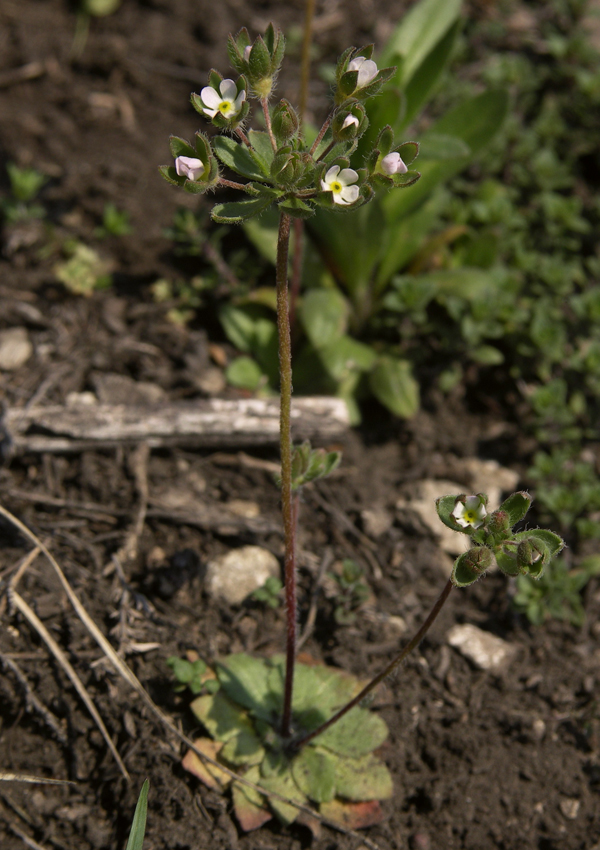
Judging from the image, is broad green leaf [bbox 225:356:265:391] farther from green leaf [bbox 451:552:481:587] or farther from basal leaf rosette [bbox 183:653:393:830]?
green leaf [bbox 451:552:481:587]

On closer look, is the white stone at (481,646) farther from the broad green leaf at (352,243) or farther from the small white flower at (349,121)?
the small white flower at (349,121)

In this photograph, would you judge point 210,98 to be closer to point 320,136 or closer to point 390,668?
point 320,136

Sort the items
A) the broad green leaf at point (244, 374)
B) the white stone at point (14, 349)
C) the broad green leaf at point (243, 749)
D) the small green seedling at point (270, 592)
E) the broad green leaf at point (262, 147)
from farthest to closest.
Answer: the broad green leaf at point (244, 374), the white stone at point (14, 349), the small green seedling at point (270, 592), the broad green leaf at point (243, 749), the broad green leaf at point (262, 147)

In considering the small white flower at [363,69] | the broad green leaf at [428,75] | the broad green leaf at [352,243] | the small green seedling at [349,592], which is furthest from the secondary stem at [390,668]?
the broad green leaf at [428,75]

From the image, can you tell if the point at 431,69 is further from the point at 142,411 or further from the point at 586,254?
the point at 142,411

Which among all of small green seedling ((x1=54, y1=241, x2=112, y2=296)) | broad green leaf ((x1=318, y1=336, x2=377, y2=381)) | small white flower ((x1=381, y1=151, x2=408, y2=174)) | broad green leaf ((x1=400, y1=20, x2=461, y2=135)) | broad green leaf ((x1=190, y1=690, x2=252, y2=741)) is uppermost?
broad green leaf ((x1=400, y1=20, x2=461, y2=135))

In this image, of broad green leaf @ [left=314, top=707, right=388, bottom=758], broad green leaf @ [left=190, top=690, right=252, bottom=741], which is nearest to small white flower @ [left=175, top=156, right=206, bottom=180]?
broad green leaf @ [left=190, top=690, right=252, bottom=741]

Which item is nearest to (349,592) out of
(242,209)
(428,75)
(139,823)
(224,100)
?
(139,823)
